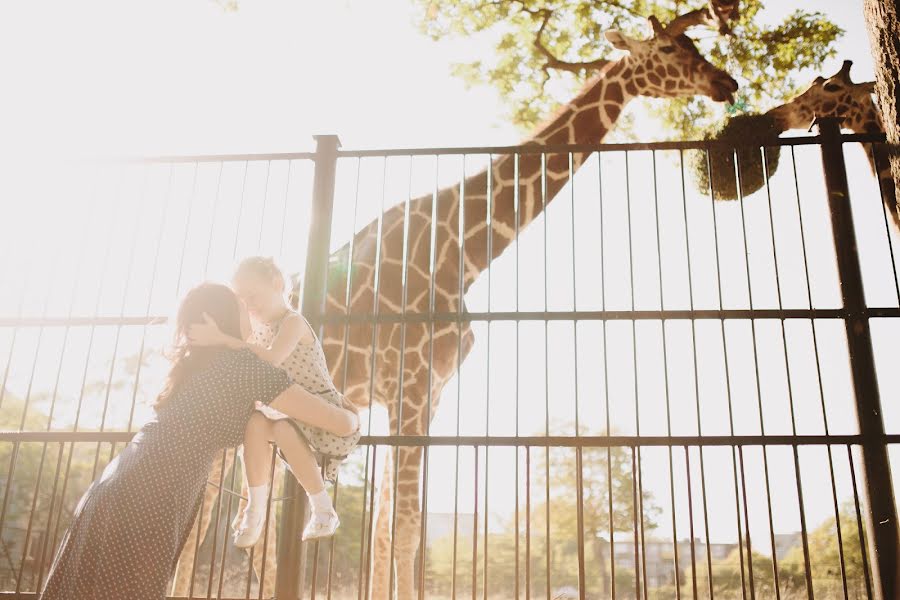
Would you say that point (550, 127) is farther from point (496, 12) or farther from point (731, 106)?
point (496, 12)

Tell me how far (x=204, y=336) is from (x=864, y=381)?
3.14 meters

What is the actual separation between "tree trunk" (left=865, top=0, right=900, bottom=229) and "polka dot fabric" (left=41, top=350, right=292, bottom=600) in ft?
9.39

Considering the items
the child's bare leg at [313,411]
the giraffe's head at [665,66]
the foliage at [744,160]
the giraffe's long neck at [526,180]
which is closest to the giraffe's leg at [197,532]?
the child's bare leg at [313,411]

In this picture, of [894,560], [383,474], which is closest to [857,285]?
[894,560]

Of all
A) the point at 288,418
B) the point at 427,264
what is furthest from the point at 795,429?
the point at 427,264

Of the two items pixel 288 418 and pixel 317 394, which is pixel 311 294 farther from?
pixel 288 418

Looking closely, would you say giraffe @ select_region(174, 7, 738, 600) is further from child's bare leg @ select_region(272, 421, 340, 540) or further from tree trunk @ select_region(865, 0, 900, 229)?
tree trunk @ select_region(865, 0, 900, 229)

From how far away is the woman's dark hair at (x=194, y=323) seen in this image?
2.56 m

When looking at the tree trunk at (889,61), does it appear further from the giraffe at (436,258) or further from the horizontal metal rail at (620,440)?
the giraffe at (436,258)

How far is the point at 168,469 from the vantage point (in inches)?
91.7

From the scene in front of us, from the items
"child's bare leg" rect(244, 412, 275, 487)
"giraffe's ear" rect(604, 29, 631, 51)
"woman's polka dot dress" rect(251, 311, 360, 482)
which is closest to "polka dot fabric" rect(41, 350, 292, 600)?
"child's bare leg" rect(244, 412, 275, 487)

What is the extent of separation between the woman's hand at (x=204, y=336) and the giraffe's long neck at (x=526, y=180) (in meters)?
3.45

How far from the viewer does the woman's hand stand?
2600mm

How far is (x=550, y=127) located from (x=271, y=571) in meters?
4.89
